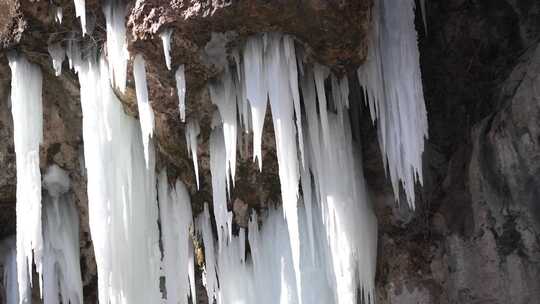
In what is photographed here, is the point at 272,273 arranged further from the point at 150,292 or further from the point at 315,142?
the point at 315,142

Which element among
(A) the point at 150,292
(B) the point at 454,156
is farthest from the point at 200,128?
(B) the point at 454,156

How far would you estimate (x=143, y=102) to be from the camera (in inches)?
225

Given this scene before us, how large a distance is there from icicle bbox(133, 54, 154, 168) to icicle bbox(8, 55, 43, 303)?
3.06ft

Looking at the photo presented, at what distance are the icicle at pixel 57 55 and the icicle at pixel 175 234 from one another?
1.27m

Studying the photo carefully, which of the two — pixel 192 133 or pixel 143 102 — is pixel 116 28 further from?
pixel 192 133

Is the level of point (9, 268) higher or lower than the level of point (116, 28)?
lower

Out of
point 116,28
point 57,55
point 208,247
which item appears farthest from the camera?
point 208,247

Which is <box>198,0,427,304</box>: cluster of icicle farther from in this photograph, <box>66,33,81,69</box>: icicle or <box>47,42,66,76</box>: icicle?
<box>47,42,66,76</box>: icicle

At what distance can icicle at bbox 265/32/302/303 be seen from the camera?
17.8 feet

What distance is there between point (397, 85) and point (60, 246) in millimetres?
3547

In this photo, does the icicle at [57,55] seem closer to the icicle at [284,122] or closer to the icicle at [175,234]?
the icicle at [175,234]

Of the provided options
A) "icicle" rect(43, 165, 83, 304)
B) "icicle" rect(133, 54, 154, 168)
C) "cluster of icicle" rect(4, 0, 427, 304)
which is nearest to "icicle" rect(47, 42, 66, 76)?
"cluster of icicle" rect(4, 0, 427, 304)

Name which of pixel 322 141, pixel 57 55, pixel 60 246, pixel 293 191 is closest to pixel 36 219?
pixel 60 246

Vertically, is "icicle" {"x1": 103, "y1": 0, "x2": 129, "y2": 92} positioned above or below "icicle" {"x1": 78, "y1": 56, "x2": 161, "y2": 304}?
above
